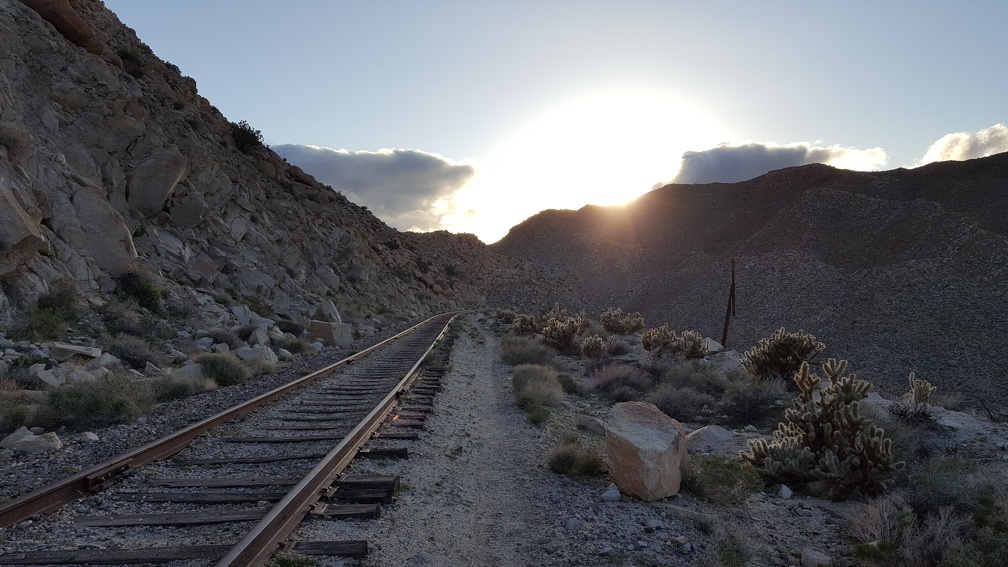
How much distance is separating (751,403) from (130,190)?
21944 mm

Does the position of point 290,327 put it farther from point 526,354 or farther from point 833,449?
point 833,449

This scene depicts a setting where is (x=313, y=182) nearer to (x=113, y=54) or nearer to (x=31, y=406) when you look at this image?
(x=113, y=54)

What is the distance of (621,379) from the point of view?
50.6 feet

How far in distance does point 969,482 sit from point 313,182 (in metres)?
45.2

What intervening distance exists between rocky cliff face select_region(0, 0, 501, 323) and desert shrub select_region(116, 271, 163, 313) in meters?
0.38

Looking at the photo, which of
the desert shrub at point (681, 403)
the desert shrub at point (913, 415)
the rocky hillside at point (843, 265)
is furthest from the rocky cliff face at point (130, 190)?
the rocky hillside at point (843, 265)

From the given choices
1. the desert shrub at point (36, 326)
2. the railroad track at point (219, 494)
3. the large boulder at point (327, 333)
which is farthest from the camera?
the large boulder at point (327, 333)

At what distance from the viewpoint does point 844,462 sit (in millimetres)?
7273

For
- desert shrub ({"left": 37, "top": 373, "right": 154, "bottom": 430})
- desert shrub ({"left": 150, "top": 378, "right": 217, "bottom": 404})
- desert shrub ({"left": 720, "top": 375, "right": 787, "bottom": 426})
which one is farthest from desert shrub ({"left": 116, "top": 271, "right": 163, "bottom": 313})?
desert shrub ({"left": 720, "top": 375, "right": 787, "bottom": 426})

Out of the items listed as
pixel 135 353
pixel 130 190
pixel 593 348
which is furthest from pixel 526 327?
pixel 135 353

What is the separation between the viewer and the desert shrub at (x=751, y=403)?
12148mm

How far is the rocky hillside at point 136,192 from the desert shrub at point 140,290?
32cm

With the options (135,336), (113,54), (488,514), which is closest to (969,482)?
(488,514)

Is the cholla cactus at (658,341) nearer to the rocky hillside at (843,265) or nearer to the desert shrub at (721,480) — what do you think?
the rocky hillside at (843,265)
